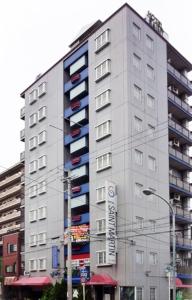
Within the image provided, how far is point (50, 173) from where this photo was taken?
217ft

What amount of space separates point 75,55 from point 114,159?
1615 cm

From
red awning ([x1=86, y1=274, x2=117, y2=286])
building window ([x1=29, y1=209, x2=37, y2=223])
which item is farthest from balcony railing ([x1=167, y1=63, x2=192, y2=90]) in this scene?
red awning ([x1=86, y1=274, x2=117, y2=286])

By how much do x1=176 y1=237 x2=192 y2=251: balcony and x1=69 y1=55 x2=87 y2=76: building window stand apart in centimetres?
2232

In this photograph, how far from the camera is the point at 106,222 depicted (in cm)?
5222

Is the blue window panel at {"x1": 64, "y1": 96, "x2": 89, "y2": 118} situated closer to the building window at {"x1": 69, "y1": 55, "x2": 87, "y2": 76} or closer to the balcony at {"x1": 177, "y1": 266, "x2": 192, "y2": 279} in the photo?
the building window at {"x1": 69, "y1": 55, "x2": 87, "y2": 76}

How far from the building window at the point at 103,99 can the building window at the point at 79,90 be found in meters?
3.22

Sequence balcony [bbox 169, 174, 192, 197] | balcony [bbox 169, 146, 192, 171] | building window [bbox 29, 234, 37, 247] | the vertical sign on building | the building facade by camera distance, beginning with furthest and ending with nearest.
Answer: building window [bbox 29, 234, 37, 247]
balcony [bbox 169, 146, 192, 171]
balcony [bbox 169, 174, 192, 197]
the building facade
the vertical sign on building

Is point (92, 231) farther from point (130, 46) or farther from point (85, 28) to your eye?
point (85, 28)

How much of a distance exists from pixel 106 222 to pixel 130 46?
1861cm

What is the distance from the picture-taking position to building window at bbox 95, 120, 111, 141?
56469mm

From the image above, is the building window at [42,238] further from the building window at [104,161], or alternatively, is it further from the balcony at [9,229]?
the balcony at [9,229]

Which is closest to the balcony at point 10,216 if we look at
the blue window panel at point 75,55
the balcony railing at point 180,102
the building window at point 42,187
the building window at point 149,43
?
the building window at point 42,187

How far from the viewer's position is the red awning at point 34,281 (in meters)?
61.6

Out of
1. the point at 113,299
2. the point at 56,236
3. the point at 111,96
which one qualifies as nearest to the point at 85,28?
the point at 111,96
